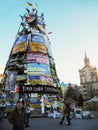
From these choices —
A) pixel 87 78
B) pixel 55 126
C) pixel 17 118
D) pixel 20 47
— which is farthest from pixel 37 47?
pixel 87 78

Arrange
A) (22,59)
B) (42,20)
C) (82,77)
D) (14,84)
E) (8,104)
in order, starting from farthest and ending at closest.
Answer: (82,77), (42,20), (22,59), (14,84), (8,104)

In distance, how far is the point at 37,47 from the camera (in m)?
50.0

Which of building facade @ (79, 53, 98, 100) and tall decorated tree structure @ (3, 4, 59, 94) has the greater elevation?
building facade @ (79, 53, 98, 100)

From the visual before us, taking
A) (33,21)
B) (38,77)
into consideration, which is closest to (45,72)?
(38,77)

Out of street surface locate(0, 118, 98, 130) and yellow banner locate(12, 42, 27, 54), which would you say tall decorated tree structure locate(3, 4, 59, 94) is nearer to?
yellow banner locate(12, 42, 27, 54)

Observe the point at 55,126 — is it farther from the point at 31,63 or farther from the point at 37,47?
the point at 37,47

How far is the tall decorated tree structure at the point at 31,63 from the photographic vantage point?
45688mm

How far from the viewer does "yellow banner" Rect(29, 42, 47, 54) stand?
49.8 m

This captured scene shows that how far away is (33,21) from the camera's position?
54594mm

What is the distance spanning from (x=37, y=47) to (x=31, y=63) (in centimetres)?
391

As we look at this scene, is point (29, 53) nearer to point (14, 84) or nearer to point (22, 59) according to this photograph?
point (22, 59)

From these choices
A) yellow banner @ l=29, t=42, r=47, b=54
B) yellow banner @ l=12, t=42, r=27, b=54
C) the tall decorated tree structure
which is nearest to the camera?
the tall decorated tree structure

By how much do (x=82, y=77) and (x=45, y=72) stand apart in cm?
9477

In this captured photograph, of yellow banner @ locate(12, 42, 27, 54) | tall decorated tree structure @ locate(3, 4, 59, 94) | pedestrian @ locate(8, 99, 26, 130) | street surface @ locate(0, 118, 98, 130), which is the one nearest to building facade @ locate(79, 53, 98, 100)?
tall decorated tree structure @ locate(3, 4, 59, 94)
